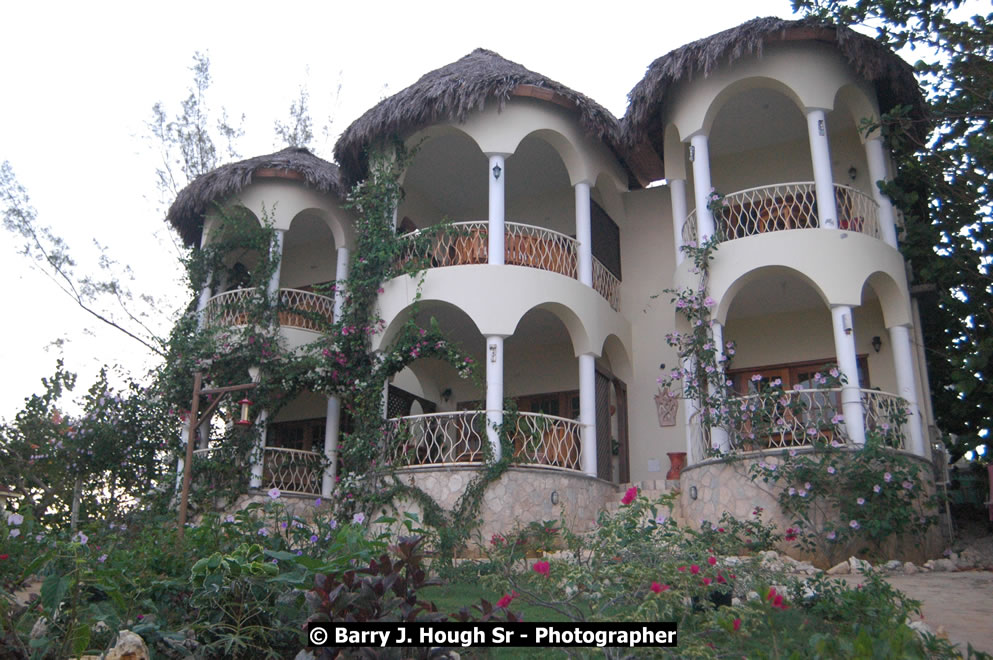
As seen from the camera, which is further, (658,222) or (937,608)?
(658,222)

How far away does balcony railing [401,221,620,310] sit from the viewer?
1198 centimetres

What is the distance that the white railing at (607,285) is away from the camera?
1284 cm

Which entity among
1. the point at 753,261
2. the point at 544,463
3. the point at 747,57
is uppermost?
the point at 747,57

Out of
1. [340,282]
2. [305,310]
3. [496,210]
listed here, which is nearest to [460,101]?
[496,210]

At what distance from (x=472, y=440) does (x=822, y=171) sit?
19.1ft

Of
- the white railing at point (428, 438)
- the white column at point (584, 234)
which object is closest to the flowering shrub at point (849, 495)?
the white railing at point (428, 438)

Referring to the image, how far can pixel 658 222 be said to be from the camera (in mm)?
13992

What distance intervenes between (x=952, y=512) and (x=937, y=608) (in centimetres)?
589

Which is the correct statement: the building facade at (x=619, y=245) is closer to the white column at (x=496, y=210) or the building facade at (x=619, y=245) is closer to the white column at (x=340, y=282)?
the white column at (x=496, y=210)

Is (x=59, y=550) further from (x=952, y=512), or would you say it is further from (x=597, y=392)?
(x=952, y=512)

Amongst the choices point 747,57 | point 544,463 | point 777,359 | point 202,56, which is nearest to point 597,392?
point 544,463

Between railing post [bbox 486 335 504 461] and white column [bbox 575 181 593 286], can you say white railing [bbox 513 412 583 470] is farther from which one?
white column [bbox 575 181 593 286]

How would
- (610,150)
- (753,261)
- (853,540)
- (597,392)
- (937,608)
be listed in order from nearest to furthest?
(937,608), (853,540), (753,261), (597,392), (610,150)

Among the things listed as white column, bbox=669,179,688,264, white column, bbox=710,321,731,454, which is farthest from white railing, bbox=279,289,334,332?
white column, bbox=710,321,731,454
